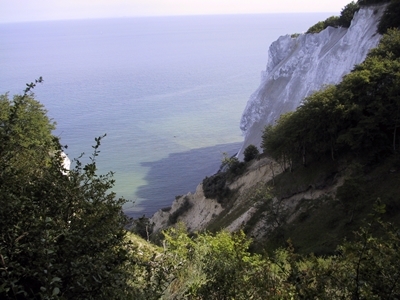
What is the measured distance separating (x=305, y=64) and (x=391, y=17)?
13417mm

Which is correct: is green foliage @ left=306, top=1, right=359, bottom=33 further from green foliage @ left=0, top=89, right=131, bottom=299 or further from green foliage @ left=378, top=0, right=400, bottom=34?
green foliage @ left=0, top=89, right=131, bottom=299

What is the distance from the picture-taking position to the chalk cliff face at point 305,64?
38.2m

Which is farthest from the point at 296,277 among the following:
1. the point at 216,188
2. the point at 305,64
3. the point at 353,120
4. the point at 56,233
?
the point at 305,64

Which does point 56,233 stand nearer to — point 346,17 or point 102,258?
point 102,258

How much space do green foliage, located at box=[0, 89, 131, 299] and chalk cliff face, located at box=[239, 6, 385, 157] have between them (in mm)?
34697

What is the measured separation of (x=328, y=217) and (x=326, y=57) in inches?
985

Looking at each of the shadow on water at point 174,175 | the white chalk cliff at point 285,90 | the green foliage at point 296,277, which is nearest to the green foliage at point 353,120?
the white chalk cliff at point 285,90

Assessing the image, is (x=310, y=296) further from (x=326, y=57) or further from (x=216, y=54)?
(x=216, y=54)

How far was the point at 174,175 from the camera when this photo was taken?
51469 millimetres

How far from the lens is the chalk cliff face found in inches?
1506

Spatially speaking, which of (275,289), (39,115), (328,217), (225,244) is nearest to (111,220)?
(275,289)

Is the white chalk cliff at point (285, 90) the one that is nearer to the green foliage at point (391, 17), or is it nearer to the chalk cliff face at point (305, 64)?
the chalk cliff face at point (305, 64)

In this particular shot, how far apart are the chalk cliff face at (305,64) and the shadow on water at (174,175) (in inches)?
256

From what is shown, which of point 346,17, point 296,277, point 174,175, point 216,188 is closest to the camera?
point 296,277
